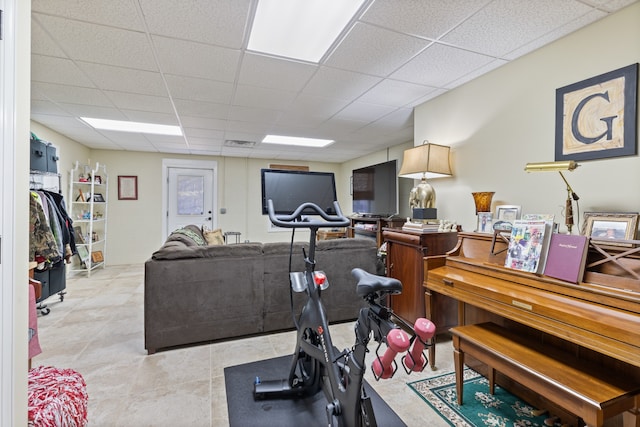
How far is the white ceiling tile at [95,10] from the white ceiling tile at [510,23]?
197 cm

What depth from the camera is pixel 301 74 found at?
8.32ft

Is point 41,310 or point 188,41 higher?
point 188,41

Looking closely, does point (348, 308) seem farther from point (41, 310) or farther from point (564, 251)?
point (41, 310)

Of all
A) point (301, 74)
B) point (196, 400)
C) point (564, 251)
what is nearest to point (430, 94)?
point (301, 74)

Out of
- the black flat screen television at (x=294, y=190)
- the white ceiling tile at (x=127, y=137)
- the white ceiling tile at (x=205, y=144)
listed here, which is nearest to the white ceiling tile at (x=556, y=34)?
the black flat screen television at (x=294, y=190)

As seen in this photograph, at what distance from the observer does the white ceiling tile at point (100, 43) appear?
6.09 feet

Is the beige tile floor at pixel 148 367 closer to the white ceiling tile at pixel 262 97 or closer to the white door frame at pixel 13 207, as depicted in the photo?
the white door frame at pixel 13 207

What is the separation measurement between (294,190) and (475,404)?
161cm

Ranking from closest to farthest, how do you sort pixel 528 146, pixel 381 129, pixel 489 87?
pixel 528 146 → pixel 489 87 → pixel 381 129

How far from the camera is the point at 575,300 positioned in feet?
4.46

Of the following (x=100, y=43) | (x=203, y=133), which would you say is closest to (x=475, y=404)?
(x=100, y=43)

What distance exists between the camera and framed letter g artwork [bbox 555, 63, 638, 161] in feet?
5.36

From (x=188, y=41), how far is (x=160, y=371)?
2274 mm

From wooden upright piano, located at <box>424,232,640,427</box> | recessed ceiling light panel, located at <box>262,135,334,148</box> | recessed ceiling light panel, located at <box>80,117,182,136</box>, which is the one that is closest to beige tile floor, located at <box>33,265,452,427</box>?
wooden upright piano, located at <box>424,232,640,427</box>
